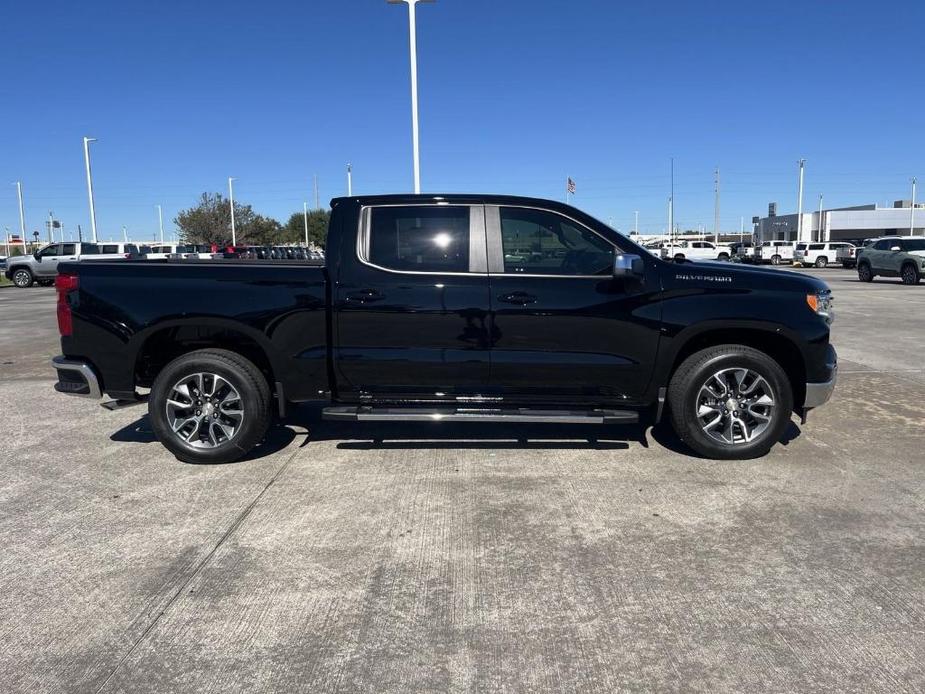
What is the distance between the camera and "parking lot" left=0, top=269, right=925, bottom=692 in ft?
9.14

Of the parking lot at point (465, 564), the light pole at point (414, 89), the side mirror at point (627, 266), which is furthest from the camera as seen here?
the light pole at point (414, 89)

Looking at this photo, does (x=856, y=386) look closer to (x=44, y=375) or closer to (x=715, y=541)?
(x=715, y=541)

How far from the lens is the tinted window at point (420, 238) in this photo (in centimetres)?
512

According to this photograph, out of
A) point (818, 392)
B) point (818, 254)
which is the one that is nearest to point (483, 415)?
point (818, 392)

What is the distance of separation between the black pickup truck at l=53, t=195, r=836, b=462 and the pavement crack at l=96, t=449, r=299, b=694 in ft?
1.70

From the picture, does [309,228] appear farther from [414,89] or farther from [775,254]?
[414,89]

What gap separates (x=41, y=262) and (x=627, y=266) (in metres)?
33.6

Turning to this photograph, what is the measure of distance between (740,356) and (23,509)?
485 cm

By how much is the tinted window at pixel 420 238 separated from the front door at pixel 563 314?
0.23 meters

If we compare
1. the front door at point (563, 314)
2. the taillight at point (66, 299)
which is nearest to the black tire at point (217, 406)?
the taillight at point (66, 299)

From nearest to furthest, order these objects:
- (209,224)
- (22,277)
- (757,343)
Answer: (757,343) → (22,277) → (209,224)

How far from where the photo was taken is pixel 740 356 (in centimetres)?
509

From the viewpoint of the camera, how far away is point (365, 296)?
503 centimetres

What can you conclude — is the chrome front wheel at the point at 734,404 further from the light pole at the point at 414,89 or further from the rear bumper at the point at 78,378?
the light pole at the point at 414,89
